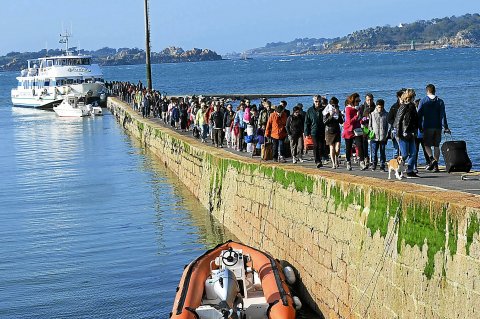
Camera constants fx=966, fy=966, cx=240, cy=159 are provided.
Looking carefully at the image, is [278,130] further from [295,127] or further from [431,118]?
[431,118]

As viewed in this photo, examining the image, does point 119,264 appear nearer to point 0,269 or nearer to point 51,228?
point 0,269

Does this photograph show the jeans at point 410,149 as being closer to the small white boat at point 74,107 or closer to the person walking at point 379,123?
the person walking at point 379,123

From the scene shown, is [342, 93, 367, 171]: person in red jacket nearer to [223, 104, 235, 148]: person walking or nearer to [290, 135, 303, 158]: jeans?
[290, 135, 303, 158]: jeans

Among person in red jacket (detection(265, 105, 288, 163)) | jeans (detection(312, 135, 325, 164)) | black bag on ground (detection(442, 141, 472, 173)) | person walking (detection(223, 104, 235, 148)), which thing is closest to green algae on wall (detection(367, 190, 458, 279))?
black bag on ground (detection(442, 141, 472, 173))

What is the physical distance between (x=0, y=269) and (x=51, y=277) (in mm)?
1820

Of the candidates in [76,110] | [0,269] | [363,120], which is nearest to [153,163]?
[0,269]

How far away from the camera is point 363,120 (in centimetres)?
1994

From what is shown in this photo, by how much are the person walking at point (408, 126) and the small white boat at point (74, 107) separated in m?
61.7

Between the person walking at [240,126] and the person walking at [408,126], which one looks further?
the person walking at [240,126]

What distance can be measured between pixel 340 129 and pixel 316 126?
694 mm

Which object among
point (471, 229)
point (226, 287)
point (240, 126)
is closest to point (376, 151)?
point (226, 287)

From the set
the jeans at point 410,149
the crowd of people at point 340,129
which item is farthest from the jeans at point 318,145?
the jeans at point 410,149

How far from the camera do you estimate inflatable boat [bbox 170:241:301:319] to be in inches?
542

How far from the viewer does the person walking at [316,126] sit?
20.2m
